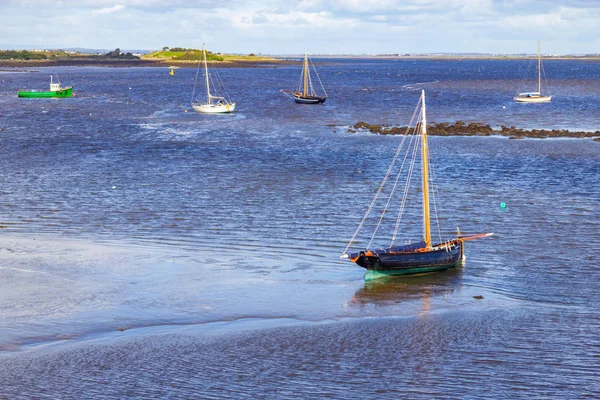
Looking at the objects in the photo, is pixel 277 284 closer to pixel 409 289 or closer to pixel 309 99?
pixel 409 289

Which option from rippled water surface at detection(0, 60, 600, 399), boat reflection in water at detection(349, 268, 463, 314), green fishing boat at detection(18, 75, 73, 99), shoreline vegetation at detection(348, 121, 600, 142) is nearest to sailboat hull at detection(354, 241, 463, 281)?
boat reflection in water at detection(349, 268, 463, 314)

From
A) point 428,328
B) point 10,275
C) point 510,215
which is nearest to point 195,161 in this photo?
point 510,215

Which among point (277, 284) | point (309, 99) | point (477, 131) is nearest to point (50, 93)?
point (309, 99)

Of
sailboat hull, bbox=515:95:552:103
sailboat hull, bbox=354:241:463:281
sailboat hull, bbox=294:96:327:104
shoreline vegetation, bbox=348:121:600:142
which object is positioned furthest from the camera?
sailboat hull, bbox=294:96:327:104

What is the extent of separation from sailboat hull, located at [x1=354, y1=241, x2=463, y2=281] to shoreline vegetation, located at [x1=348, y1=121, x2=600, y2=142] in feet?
142

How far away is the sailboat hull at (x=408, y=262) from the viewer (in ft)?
94.8

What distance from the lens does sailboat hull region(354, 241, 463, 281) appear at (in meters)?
28.9

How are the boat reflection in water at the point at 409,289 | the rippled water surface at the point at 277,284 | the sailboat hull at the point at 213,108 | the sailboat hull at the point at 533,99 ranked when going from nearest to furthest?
1. the rippled water surface at the point at 277,284
2. the boat reflection in water at the point at 409,289
3. the sailboat hull at the point at 213,108
4. the sailboat hull at the point at 533,99

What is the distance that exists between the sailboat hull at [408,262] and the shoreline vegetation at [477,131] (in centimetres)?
4313

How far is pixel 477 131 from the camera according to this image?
246 ft

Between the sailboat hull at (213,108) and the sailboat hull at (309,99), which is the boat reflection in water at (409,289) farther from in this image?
the sailboat hull at (309,99)

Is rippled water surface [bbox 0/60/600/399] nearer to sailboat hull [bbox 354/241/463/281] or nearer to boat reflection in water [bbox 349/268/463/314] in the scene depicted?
boat reflection in water [bbox 349/268/463/314]

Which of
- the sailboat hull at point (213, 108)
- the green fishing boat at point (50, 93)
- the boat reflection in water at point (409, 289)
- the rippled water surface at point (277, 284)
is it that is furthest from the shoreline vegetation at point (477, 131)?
the green fishing boat at point (50, 93)

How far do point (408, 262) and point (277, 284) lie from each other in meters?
4.71
